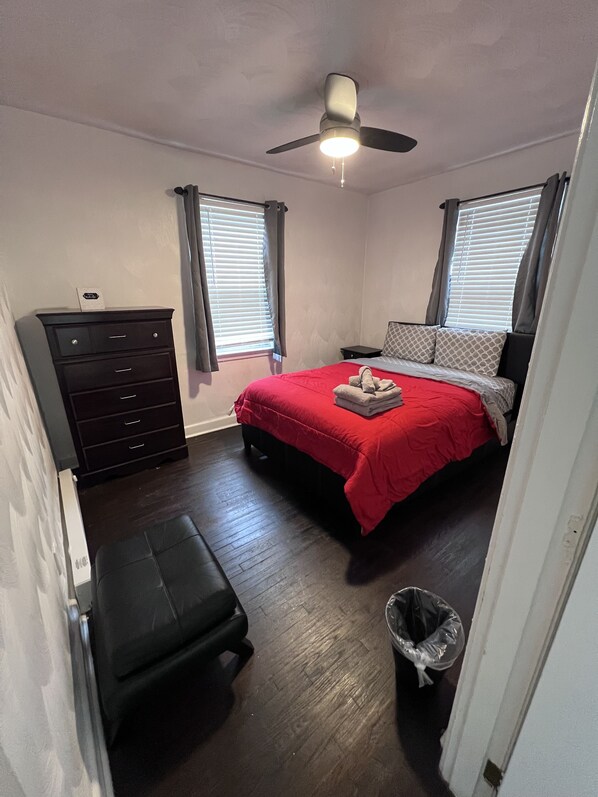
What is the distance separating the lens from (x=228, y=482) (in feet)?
8.41

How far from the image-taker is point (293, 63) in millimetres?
1695

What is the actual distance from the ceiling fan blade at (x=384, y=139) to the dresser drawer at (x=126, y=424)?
7.82 ft

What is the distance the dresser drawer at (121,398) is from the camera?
237 centimetres

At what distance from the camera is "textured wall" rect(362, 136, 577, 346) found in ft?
9.14

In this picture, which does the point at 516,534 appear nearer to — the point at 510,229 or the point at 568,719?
the point at 568,719

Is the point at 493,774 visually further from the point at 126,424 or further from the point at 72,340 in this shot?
the point at 72,340

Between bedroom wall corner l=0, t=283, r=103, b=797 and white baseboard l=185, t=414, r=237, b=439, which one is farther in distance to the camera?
white baseboard l=185, t=414, r=237, b=439

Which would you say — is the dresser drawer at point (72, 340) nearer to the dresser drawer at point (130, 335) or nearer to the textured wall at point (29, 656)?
the dresser drawer at point (130, 335)

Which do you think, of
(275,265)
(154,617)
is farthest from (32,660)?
(275,265)

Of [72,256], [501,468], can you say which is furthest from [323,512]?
[72,256]

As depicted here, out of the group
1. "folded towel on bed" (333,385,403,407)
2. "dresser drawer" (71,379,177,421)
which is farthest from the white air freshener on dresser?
"folded towel on bed" (333,385,403,407)

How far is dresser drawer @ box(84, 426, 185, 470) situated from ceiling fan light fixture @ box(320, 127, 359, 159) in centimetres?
236

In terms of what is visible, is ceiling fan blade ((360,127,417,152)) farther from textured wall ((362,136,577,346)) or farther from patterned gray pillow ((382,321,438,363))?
patterned gray pillow ((382,321,438,363))

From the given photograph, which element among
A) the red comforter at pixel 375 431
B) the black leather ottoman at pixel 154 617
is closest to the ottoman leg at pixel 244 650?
the black leather ottoman at pixel 154 617
